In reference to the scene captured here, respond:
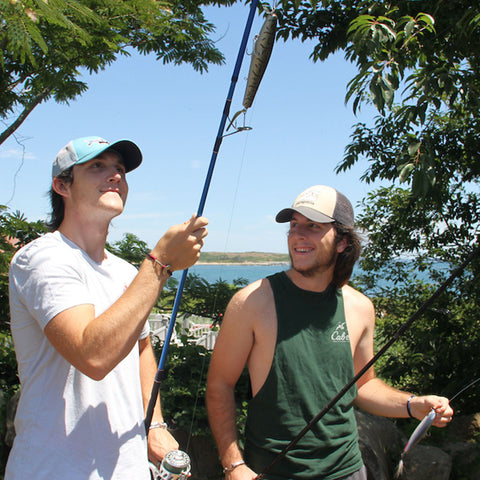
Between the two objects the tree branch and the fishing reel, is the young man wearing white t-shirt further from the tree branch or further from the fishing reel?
the tree branch

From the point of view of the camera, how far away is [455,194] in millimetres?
5891

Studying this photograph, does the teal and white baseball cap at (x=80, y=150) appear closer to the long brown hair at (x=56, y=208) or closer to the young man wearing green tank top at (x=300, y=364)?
the long brown hair at (x=56, y=208)

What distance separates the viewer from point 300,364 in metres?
1.89

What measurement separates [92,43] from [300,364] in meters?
4.60

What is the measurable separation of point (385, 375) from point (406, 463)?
7.32 feet

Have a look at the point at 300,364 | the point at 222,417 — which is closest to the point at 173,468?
the point at 222,417

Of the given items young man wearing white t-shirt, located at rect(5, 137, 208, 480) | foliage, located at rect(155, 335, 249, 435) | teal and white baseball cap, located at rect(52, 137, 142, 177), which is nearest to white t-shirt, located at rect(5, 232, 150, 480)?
young man wearing white t-shirt, located at rect(5, 137, 208, 480)

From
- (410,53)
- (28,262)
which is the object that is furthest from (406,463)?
(28,262)

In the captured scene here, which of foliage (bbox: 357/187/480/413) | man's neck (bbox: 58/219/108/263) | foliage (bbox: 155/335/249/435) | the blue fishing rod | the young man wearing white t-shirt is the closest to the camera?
the young man wearing white t-shirt

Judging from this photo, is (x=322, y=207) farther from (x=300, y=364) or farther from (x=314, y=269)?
(x=300, y=364)

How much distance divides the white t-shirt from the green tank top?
1.89ft

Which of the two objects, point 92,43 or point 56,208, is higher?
point 92,43

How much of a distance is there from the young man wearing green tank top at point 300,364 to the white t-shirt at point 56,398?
1.81 feet

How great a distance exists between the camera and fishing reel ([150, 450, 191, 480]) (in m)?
1.60
